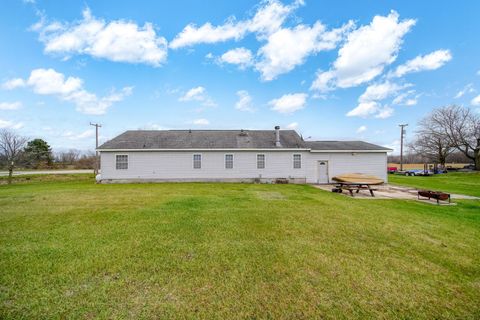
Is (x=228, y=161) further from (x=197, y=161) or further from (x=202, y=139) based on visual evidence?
(x=202, y=139)

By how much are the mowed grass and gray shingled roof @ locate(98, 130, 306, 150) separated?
11.2 meters

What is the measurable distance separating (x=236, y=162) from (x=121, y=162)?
377 inches

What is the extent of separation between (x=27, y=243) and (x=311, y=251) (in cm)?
648

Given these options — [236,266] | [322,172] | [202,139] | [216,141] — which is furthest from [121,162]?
[236,266]

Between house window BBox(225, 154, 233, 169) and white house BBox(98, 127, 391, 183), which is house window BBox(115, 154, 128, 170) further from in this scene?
house window BBox(225, 154, 233, 169)

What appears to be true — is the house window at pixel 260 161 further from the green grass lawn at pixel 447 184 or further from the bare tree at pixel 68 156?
the bare tree at pixel 68 156

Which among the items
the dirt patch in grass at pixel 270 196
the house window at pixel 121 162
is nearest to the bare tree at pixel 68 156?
the house window at pixel 121 162

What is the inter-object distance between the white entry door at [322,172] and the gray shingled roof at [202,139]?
2.20 meters

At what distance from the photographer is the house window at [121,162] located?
18.0 m

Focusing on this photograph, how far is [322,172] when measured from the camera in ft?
60.0

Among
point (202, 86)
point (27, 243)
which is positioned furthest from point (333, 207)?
point (202, 86)

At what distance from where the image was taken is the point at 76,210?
27.2 ft

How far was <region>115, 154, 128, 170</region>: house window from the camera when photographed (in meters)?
18.0

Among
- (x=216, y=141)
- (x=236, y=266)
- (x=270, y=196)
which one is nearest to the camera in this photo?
(x=236, y=266)
